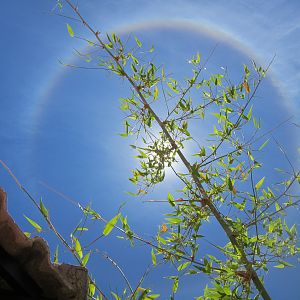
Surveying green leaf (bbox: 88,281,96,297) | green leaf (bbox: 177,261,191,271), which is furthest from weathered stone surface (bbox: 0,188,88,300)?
green leaf (bbox: 177,261,191,271)

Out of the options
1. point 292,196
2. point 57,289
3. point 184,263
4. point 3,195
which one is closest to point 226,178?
point 292,196

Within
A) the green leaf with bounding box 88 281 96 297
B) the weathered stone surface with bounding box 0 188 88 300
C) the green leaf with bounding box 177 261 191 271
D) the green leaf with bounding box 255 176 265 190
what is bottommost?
the weathered stone surface with bounding box 0 188 88 300

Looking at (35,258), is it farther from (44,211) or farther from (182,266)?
(182,266)

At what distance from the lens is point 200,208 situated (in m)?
3.88

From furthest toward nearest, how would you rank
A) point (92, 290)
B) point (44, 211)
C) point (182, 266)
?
point (182, 266) → point (92, 290) → point (44, 211)

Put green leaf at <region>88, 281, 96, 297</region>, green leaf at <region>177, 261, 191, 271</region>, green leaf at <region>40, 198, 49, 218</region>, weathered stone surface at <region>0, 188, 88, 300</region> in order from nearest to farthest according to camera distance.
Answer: weathered stone surface at <region>0, 188, 88, 300</region> < green leaf at <region>40, 198, 49, 218</region> < green leaf at <region>88, 281, 96, 297</region> < green leaf at <region>177, 261, 191, 271</region>

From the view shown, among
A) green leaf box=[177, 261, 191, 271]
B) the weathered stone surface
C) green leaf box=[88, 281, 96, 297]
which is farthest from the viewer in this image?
green leaf box=[177, 261, 191, 271]

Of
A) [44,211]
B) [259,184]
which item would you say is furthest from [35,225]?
[259,184]

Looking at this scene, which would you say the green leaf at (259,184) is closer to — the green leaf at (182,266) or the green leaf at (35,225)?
the green leaf at (182,266)

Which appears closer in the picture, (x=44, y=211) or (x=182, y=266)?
(x=44, y=211)

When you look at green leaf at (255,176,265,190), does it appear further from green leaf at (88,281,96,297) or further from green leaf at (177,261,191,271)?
green leaf at (88,281,96,297)

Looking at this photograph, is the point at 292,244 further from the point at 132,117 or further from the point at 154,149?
the point at 132,117

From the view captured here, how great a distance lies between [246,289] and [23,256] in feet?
6.73

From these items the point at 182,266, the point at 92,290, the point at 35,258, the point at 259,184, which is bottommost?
the point at 35,258
